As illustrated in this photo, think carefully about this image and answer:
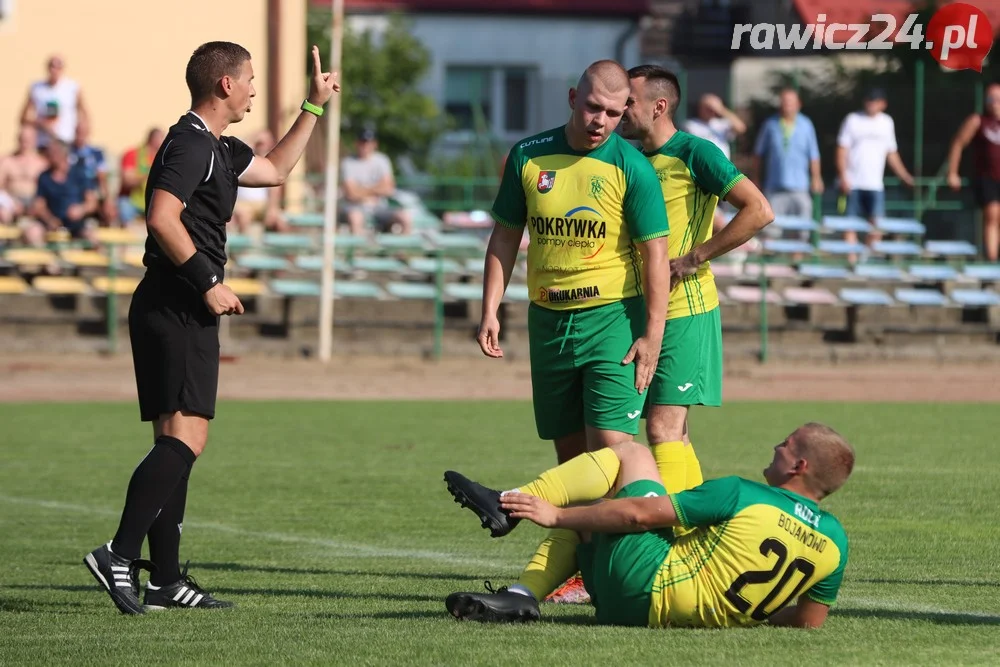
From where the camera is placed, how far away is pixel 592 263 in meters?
6.41

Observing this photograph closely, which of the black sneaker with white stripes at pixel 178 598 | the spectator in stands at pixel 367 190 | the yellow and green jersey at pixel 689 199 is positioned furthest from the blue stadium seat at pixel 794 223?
the black sneaker with white stripes at pixel 178 598

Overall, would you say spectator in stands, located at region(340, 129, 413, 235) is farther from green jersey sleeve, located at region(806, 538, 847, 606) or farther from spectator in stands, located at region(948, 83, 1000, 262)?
green jersey sleeve, located at region(806, 538, 847, 606)

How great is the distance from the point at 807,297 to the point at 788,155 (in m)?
2.10

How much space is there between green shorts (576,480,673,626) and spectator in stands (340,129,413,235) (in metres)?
18.2

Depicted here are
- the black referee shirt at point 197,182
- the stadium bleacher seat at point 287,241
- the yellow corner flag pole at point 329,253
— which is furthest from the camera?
the stadium bleacher seat at point 287,241

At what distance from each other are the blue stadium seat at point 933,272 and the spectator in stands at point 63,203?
1145cm

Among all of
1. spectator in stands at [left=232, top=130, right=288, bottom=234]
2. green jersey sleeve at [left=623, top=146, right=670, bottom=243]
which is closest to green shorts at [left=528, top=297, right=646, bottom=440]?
green jersey sleeve at [left=623, top=146, right=670, bottom=243]

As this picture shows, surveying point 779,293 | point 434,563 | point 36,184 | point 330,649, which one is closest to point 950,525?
point 434,563

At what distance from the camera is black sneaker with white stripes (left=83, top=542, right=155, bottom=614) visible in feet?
20.4

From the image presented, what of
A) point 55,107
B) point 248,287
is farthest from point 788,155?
point 55,107

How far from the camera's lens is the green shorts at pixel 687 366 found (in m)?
7.08

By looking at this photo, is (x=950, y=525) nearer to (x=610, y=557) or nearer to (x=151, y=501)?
(x=610, y=557)

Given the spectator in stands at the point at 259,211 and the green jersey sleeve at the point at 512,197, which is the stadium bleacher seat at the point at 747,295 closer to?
the spectator in stands at the point at 259,211

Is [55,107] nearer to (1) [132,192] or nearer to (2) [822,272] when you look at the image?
(1) [132,192]
